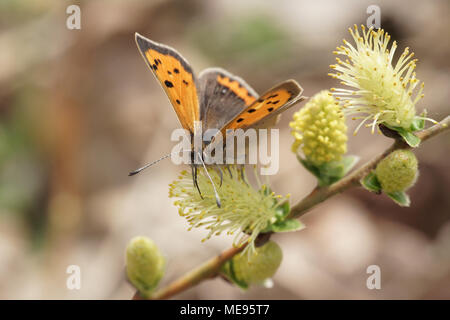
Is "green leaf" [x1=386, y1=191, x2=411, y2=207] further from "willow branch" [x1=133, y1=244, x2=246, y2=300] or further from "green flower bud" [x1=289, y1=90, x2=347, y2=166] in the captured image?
"willow branch" [x1=133, y1=244, x2=246, y2=300]

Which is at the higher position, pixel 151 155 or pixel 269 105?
pixel 151 155

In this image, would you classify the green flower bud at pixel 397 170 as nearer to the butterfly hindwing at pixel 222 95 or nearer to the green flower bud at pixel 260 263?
the green flower bud at pixel 260 263

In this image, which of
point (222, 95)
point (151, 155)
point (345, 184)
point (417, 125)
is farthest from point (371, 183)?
point (151, 155)

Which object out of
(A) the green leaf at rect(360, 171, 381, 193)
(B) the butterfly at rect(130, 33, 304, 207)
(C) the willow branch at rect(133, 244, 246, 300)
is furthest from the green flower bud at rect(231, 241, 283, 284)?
(A) the green leaf at rect(360, 171, 381, 193)

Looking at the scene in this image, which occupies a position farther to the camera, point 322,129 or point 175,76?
point 175,76

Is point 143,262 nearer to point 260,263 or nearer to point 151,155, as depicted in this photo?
point 260,263

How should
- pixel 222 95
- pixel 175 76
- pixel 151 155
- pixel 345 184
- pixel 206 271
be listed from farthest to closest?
pixel 151 155 → pixel 222 95 → pixel 175 76 → pixel 206 271 → pixel 345 184

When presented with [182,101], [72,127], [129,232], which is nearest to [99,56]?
[72,127]
